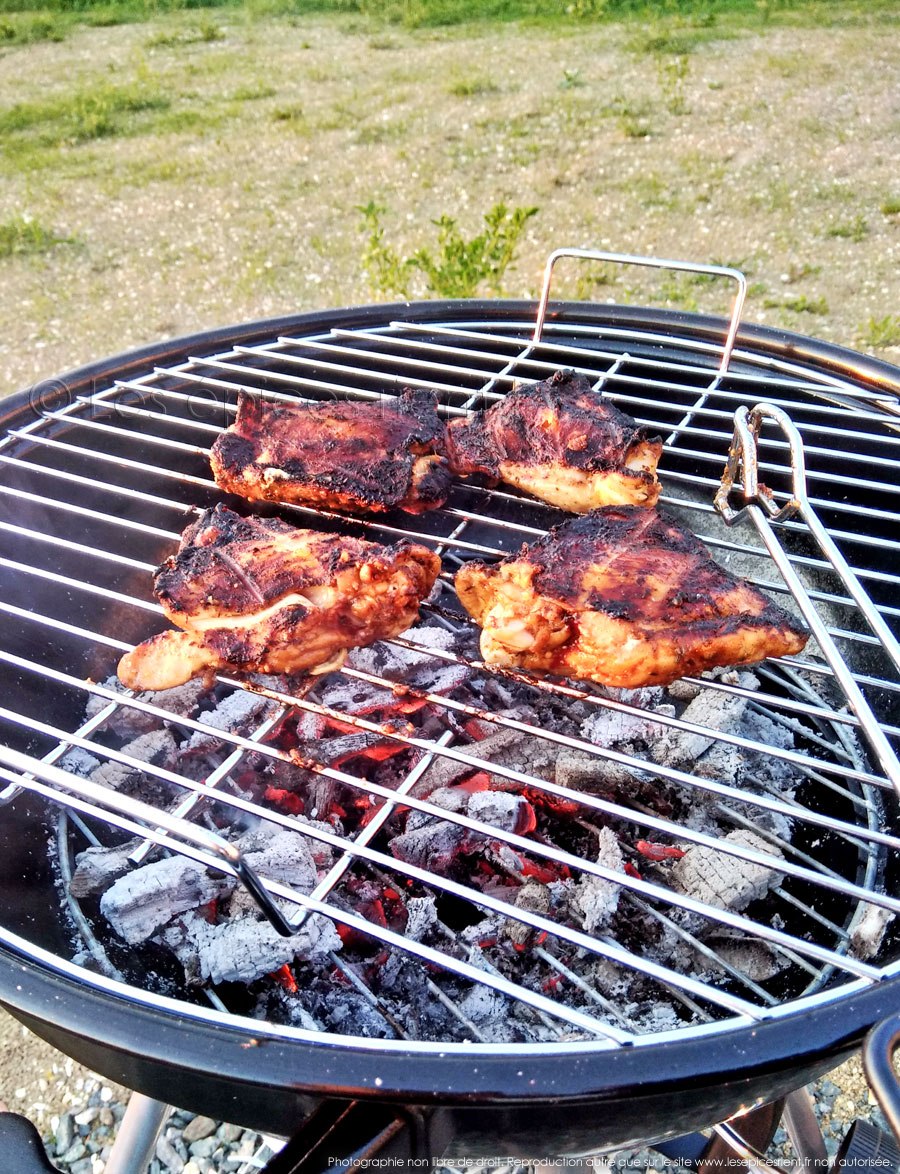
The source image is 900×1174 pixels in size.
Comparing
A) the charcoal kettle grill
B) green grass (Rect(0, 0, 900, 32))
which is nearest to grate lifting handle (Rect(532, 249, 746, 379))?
the charcoal kettle grill

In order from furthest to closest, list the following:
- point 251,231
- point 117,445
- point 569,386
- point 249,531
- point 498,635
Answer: point 251,231 → point 117,445 → point 569,386 → point 249,531 → point 498,635

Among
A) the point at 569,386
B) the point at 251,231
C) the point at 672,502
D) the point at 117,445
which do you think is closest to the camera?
the point at 672,502

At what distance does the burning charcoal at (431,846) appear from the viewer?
7.41 ft

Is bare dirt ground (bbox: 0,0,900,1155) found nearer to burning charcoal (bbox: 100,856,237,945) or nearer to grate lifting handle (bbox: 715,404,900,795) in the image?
grate lifting handle (bbox: 715,404,900,795)

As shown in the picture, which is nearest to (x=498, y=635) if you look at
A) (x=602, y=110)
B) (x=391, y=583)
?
(x=391, y=583)

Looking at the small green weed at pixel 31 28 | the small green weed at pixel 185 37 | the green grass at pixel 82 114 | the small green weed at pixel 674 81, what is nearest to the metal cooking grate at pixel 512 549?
the small green weed at pixel 674 81

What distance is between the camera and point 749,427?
218 cm

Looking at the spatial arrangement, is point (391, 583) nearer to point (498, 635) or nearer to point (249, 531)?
point (498, 635)

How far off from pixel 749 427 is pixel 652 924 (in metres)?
1.23

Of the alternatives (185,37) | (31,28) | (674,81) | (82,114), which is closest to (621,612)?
(674,81)

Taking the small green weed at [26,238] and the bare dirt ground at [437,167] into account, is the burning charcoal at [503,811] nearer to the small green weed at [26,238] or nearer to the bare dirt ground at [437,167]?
the bare dirt ground at [437,167]

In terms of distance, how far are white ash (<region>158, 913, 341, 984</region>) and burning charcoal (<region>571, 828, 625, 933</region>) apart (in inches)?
22.7

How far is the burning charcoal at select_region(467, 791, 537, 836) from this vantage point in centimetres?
228

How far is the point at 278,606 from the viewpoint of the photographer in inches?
86.6
